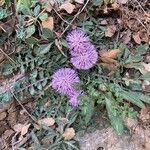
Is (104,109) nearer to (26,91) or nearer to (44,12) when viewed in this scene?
(26,91)

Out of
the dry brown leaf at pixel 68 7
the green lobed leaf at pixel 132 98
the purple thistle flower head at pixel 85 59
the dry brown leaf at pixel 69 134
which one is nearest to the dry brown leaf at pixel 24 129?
the dry brown leaf at pixel 69 134

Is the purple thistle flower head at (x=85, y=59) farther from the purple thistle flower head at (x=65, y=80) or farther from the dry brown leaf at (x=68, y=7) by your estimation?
the dry brown leaf at (x=68, y=7)

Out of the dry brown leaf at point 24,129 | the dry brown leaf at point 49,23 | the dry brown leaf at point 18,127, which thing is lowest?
the dry brown leaf at point 18,127

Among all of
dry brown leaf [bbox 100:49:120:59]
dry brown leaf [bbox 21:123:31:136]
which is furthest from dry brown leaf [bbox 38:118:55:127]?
dry brown leaf [bbox 100:49:120:59]

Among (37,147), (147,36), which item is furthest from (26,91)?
(147,36)

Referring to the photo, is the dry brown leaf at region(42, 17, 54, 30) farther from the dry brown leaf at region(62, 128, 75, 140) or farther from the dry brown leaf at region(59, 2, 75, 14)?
the dry brown leaf at region(62, 128, 75, 140)

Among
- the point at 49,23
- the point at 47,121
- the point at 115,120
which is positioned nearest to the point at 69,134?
the point at 47,121

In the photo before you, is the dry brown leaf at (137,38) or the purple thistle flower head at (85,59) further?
the dry brown leaf at (137,38)
